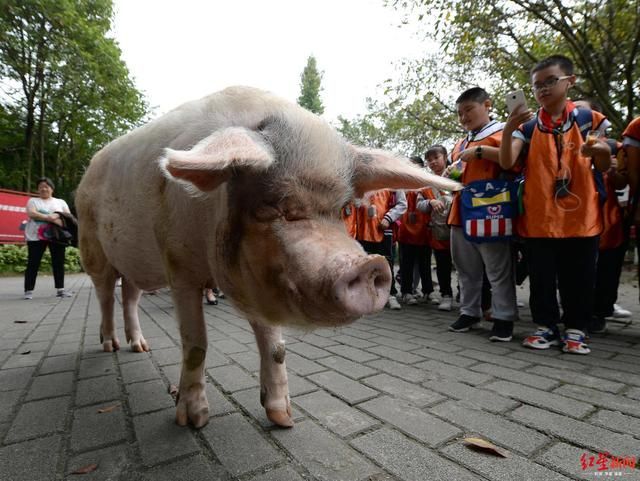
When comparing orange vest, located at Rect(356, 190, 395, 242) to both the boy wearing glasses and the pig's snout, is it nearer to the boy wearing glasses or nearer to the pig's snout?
the boy wearing glasses

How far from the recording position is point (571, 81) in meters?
3.53

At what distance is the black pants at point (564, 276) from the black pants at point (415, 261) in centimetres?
291

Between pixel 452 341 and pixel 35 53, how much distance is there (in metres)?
23.6

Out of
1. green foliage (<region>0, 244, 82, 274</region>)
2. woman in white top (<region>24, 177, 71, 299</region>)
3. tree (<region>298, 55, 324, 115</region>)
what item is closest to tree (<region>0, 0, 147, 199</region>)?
green foliage (<region>0, 244, 82, 274</region>)

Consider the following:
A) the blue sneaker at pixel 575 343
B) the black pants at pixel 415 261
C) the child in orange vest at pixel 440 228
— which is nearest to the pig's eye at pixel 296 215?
the blue sneaker at pixel 575 343

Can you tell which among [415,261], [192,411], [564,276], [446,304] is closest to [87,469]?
[192,411]

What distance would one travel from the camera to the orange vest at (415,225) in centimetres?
649

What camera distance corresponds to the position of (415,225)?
654cm

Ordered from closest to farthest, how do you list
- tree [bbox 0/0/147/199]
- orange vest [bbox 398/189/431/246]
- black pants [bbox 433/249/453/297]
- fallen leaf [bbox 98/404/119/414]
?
fallen leaf [bbox 98/404/119/414] → black pants [bbox 433/249/453/297] → orange vest [bbox 398/189/431/246] → tree [bbox 0/0/147/199]

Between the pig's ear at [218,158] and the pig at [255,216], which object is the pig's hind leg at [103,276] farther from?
the pig's ear at [218,158]

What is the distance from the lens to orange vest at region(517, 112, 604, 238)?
3383 mm

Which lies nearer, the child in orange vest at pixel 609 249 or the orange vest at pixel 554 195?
the orange vest at pixel 554 195

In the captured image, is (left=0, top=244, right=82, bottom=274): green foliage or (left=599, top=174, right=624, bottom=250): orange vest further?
(left=0, top=244, right=82, bottom=274): green foliage

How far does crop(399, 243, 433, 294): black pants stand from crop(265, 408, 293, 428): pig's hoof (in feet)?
16.5
